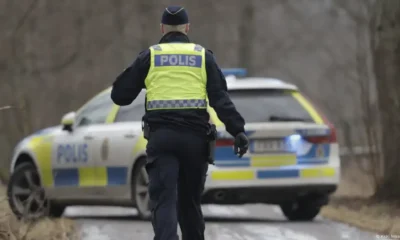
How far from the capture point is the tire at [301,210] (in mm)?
14445

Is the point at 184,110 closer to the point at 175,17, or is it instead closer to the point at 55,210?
the point at 175,17

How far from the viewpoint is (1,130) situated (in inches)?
1163

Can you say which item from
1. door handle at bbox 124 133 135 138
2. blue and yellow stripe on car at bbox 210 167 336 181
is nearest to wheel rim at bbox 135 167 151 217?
door handle at bbox 124 133 135 138

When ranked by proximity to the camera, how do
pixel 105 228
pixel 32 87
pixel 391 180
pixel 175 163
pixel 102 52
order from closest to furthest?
1. pixel 175 163
2. pixel 105 228
3. pixel 391 180
4. pixel 32 87
5. pixel 102 52

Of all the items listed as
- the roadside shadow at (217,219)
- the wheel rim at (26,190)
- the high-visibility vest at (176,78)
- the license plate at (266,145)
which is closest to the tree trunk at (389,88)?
the roadside shadow at (217,219)

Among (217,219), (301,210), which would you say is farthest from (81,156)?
(301,210)

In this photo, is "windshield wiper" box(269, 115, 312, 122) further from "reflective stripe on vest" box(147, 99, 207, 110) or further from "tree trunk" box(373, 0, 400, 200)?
"reflective stripe on vest" box(147, 99, 207, 110)

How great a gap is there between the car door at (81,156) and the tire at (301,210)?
2110 millimetres

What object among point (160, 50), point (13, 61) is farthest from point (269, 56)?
point (160, 50)

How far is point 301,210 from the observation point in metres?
14.6

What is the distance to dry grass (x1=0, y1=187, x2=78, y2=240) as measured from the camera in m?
9.80

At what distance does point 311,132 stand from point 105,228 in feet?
7.68

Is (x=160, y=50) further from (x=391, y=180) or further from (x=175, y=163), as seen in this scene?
(x=391, y=180)

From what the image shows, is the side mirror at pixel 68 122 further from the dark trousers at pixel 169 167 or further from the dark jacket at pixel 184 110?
the dark trousers at pixel 169 167
